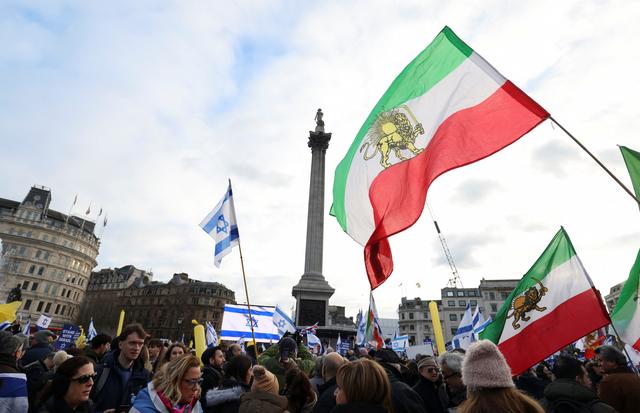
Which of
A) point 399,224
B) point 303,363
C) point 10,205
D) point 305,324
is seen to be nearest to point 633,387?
point 399,224

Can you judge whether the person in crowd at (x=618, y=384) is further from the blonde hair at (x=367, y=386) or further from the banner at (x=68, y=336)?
the banner at (x=68, y=336)

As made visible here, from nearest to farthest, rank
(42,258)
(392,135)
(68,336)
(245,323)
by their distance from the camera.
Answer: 1. (392,135)
2. (245,323)
3. (68,336)
4. (42,258)

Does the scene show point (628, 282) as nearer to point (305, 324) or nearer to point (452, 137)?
point (452, 137)

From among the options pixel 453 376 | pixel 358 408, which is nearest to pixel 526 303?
pixel 453 376

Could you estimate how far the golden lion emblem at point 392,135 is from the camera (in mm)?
6129

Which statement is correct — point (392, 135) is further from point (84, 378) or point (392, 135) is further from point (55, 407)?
point (55, 407)

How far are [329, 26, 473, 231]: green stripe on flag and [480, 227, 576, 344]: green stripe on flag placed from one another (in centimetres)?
326

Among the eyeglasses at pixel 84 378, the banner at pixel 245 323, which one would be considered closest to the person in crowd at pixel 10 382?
the eyeglasses at pixel 84 378

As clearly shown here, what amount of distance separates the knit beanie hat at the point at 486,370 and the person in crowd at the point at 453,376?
2.21 metres

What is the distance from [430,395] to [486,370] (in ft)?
9.16

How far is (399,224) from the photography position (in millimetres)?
5707

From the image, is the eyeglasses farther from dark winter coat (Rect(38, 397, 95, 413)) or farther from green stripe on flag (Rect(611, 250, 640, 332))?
green stripe on flag (Rect(611, 250, 640, 332))

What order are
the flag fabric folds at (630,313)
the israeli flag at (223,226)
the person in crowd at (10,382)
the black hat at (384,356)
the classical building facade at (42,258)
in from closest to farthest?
the person in crowd at (10,382)
the black hat at (384,356)
the flag fabric folds at (630,313)
the israeli flag at (223,226)
the classical building facade at (42,258)

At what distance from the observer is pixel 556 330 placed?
561 cm
